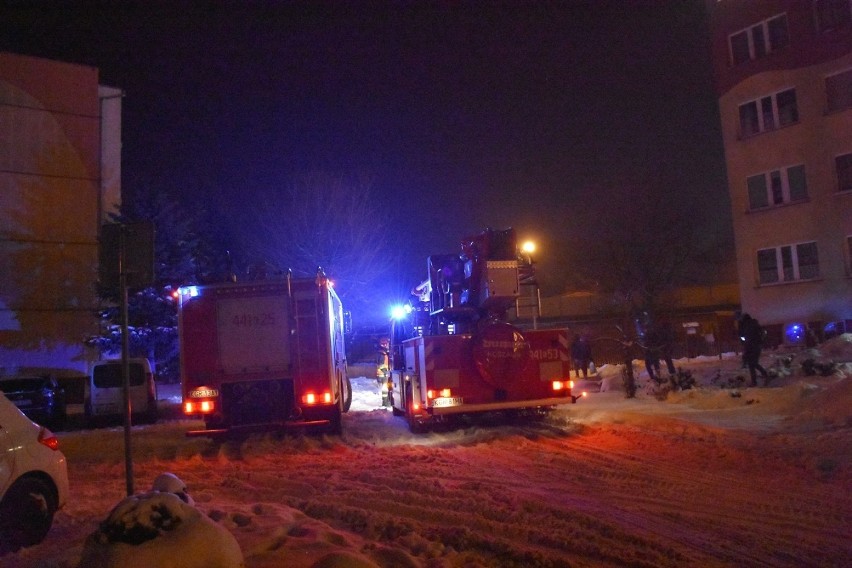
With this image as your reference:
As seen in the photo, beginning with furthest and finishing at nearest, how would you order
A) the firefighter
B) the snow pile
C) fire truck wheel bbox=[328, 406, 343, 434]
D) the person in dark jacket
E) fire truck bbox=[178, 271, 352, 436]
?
the firefighter → the person in dark jacket → fire truck wheel bbox=[328, 406, 343, 434] → fire truck bbox=[178, 271, 352, 436] → the snow pile

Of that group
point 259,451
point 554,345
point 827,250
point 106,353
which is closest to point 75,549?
point 259,451

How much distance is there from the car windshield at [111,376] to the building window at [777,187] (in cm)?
2317

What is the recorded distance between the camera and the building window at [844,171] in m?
26.8

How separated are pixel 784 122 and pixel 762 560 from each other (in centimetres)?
2649

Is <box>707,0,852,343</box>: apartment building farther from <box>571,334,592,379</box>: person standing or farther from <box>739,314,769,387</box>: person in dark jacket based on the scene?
<box>739,314,769,387</box>: person in dark jacket

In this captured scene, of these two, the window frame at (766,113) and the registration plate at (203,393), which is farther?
the window frame at (766,113)

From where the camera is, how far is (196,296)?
46.7ft

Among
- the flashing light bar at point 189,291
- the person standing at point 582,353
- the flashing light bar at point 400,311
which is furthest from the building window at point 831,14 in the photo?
the flashing light bar at point 189,291

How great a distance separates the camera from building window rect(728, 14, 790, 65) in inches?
1123

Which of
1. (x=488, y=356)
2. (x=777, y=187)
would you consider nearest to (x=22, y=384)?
(x=488, y=356)

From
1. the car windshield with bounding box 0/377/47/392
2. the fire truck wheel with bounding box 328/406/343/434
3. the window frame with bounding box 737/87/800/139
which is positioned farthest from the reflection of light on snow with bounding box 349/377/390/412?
the window frame with bounding box 737/87/800/139

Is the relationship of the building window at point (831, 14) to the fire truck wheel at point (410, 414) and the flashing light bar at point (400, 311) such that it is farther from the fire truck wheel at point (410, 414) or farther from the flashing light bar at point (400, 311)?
the fire truck wheel at point (410, 414)

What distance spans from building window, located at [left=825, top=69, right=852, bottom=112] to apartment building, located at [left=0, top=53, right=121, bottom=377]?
Result: 32.0 meters

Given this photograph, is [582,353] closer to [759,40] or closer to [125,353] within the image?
[759,40]
